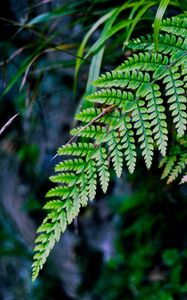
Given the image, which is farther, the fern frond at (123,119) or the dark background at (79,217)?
the dark background at (79,217)

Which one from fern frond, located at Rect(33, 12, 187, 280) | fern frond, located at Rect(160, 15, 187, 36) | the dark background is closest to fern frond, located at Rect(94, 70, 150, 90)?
fern frond, located at Rect(33, 12, 187, 280)

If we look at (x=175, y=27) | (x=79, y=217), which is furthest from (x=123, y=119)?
(x=79, y=217)

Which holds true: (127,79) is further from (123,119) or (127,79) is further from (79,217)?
(79,217)

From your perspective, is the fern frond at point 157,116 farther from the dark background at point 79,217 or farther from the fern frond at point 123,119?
the dark background at point 79,217

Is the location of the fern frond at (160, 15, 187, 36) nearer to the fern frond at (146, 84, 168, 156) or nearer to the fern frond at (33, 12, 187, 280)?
the fern frond at (33, 12, 187, 280)

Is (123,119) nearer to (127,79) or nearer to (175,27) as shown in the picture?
(127,79)

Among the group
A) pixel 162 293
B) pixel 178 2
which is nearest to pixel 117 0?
pixel 178 2

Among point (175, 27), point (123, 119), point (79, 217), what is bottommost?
point (79, 217)

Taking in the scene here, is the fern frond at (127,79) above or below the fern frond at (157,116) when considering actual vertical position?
above

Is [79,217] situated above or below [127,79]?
below

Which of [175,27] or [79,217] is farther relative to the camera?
[79,217]

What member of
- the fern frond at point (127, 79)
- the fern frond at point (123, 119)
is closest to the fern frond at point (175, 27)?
the fern frond at point (123, 119)

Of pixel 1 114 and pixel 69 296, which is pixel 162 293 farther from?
pixel 1 114

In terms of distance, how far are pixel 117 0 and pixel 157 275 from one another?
1464 mm
